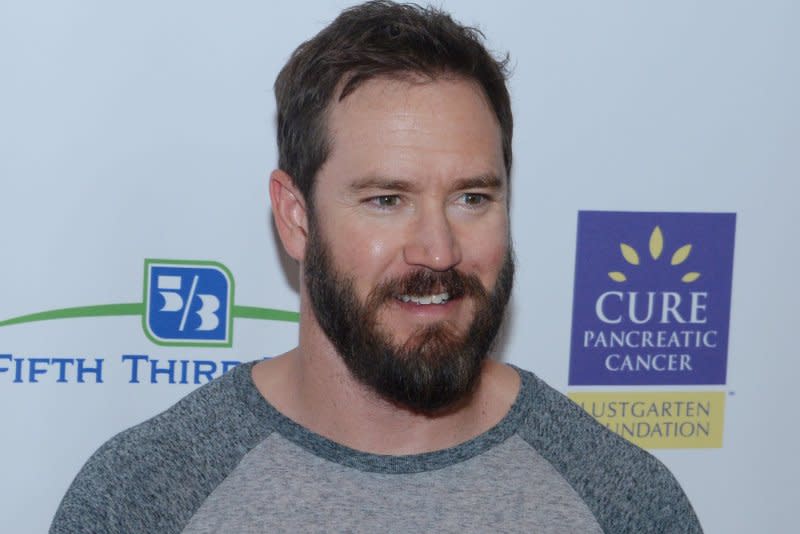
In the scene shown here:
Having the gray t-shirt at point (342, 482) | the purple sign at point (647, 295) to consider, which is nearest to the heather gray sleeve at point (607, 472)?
the gray t-shirt at point (342, 482)

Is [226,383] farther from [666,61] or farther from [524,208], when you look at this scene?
[666,61]

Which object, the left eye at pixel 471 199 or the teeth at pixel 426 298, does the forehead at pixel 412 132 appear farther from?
the teeth at pixel 426 298

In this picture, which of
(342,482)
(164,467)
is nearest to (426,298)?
(342,482)

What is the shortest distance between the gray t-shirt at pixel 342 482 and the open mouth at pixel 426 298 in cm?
21

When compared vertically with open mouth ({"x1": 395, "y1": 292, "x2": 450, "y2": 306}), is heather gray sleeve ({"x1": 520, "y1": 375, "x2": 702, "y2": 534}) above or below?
below

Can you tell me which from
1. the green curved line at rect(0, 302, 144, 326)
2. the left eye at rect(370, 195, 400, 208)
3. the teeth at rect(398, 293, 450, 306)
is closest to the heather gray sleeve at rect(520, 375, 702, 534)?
the teeth at rect(398, 293, 450, 306)

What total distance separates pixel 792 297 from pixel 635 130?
457 mm

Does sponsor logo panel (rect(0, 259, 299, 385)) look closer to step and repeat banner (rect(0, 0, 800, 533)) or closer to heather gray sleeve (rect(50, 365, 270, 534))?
step and repeat banner (rect(0, 0, 800, 533))

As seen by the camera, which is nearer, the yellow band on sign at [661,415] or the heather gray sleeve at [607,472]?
the heather gray sleeve at [607,472]

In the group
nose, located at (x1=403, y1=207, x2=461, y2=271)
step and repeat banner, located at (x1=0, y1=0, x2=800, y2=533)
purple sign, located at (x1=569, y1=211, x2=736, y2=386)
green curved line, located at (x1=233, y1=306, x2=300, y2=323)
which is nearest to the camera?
nose, located at (x1=403, y1=207, x2=461, y2=271)

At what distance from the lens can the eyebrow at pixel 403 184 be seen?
1.56m

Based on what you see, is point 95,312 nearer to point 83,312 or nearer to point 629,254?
point 83,312

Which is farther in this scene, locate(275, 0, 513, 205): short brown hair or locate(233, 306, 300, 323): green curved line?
locate(233, 306, 300, 323): green curved line

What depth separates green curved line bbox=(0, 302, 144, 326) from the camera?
1.96 metres
